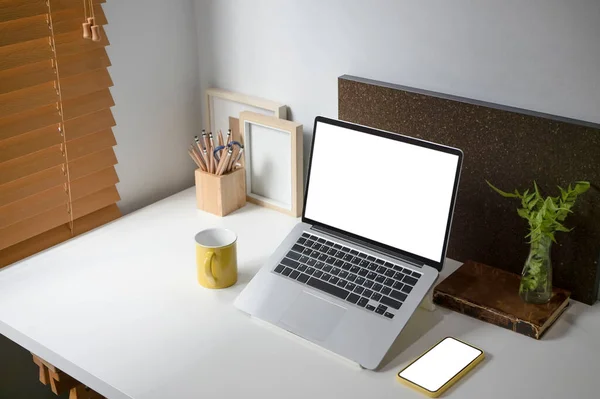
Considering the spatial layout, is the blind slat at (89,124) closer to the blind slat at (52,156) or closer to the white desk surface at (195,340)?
the blind slat at (52,156)

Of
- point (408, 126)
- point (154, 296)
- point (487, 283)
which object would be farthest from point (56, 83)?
point (487, 283)

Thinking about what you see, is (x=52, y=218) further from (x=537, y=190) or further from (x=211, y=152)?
(x=537, y=190)

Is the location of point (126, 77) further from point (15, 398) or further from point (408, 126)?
point (15, 398)

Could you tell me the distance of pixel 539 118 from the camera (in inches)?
51.0

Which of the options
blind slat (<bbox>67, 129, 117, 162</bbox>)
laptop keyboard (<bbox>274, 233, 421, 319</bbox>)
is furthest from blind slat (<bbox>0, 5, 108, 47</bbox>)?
laptop keyboard (<bbox>274, 233, 421, 319</bbox>)

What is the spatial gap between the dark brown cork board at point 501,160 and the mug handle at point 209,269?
41 cm

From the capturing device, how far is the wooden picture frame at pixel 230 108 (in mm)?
1676

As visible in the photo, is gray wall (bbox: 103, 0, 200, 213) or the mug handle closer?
the mug handle

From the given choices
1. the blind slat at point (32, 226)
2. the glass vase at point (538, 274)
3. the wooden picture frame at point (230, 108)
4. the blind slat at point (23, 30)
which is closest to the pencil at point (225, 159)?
the wooden picture frame at point (230, 108)

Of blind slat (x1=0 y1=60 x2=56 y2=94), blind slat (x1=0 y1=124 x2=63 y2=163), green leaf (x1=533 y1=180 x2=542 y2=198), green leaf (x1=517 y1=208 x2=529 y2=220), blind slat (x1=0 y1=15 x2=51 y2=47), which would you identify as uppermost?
blind slat (x1=0 y1=15 x2=51 y2=47)

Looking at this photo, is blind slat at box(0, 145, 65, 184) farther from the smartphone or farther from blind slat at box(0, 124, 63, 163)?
the smartphone

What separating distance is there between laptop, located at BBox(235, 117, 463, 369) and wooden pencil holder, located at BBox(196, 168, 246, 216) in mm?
265

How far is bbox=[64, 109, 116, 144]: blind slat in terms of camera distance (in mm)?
1523

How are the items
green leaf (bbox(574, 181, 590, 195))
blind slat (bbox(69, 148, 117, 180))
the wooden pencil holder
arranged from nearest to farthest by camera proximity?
green leaf (bbox(574, 181, 590, 195)), blind slat (bbox(69, 148, 117, 180)), the wooden pencil holder
